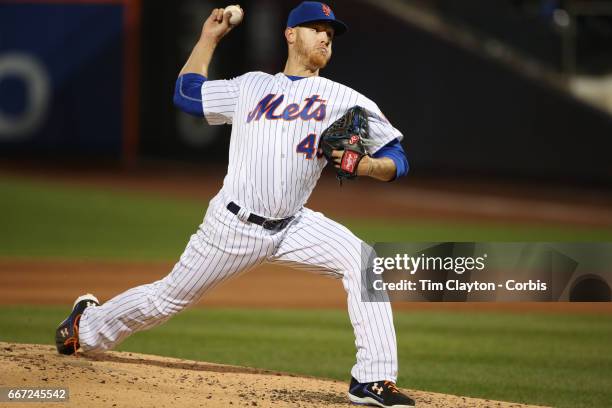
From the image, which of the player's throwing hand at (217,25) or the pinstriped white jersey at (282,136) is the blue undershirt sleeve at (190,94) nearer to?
the pinstriped white jersey at (282,136)

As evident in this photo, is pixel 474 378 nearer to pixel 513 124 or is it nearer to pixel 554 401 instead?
pixel 554 401

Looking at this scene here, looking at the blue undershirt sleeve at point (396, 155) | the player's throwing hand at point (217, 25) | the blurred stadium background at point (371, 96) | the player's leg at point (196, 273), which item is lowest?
the player's leg at point (196, 273)

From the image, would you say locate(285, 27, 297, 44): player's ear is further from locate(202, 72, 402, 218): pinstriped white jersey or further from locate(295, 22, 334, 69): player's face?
locate(202, 72, 402, 218): pinstriped white jersey

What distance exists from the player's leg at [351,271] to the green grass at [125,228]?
6336 mm

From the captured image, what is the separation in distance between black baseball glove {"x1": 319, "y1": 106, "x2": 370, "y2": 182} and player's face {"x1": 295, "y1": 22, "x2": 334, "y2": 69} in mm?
365

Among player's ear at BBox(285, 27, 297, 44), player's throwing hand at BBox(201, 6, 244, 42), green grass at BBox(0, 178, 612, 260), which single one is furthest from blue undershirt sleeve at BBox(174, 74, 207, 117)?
green grass at BBox(0, 178, 612, 260)

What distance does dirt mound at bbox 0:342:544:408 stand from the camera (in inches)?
181

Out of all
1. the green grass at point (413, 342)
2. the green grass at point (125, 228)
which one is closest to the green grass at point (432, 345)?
the green grass at point (413, 342)

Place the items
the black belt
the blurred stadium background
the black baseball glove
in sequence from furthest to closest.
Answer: the blurred stadium background, the black belt, the black baseball glove

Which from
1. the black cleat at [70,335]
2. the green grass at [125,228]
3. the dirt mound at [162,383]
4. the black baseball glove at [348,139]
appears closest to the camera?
the black baseball glove at [348,139]

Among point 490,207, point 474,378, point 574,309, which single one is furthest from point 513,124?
point 474,378

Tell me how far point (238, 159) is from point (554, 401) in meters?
2.14

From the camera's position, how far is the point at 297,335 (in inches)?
294

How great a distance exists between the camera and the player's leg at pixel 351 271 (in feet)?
15.4
